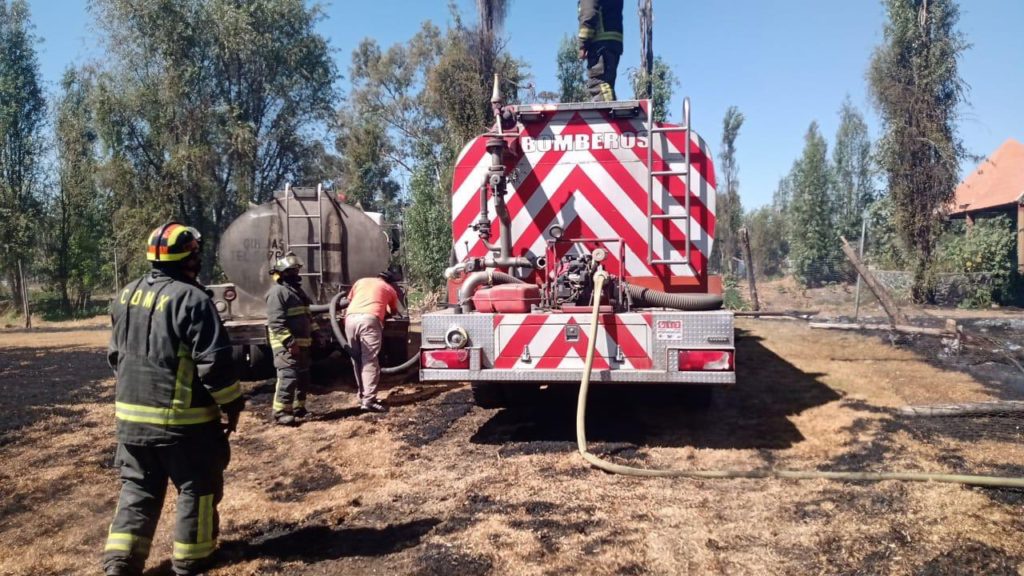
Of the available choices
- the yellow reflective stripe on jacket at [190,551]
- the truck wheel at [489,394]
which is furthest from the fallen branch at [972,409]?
the yellow reflective stripe on jacket at [190,551]

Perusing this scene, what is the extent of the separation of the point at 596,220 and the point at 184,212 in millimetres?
23036

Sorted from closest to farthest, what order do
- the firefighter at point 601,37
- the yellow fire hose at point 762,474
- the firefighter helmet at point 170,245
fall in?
the firefighter helmet at point 170,245 < the yellow fire hose at point 762,474 < the firefighter at point 601,37

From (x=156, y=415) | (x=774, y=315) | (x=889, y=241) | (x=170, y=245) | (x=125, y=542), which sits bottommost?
(x=125, y=542)

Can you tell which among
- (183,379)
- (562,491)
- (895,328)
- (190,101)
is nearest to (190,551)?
(183,379)

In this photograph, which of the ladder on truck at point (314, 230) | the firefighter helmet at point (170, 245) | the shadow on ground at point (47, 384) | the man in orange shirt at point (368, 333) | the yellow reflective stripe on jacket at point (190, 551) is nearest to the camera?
the yellow reflective stripe on jacket at point (190, 551)

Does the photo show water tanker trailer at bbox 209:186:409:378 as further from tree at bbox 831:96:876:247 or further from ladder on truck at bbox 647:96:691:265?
tree at bbox 831:96:876:247

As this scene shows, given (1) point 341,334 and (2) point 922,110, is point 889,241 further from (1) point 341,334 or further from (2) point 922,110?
(1) point 341,334

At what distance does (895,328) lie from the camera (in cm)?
964

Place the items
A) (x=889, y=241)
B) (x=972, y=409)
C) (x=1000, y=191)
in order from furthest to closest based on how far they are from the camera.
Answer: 1. (x=1000, y=191)
2. (x=889, y=241)
3. (x=972, y=409)

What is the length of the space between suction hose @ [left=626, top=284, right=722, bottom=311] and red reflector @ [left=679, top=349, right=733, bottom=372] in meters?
0.70

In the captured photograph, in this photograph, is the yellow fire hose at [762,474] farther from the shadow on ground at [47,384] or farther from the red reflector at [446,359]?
the shadow on ground at [47,384]

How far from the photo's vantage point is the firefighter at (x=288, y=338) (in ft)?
20.7

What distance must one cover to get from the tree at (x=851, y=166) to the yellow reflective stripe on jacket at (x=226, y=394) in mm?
43421

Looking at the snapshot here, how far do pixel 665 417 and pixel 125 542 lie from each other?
4.15m
